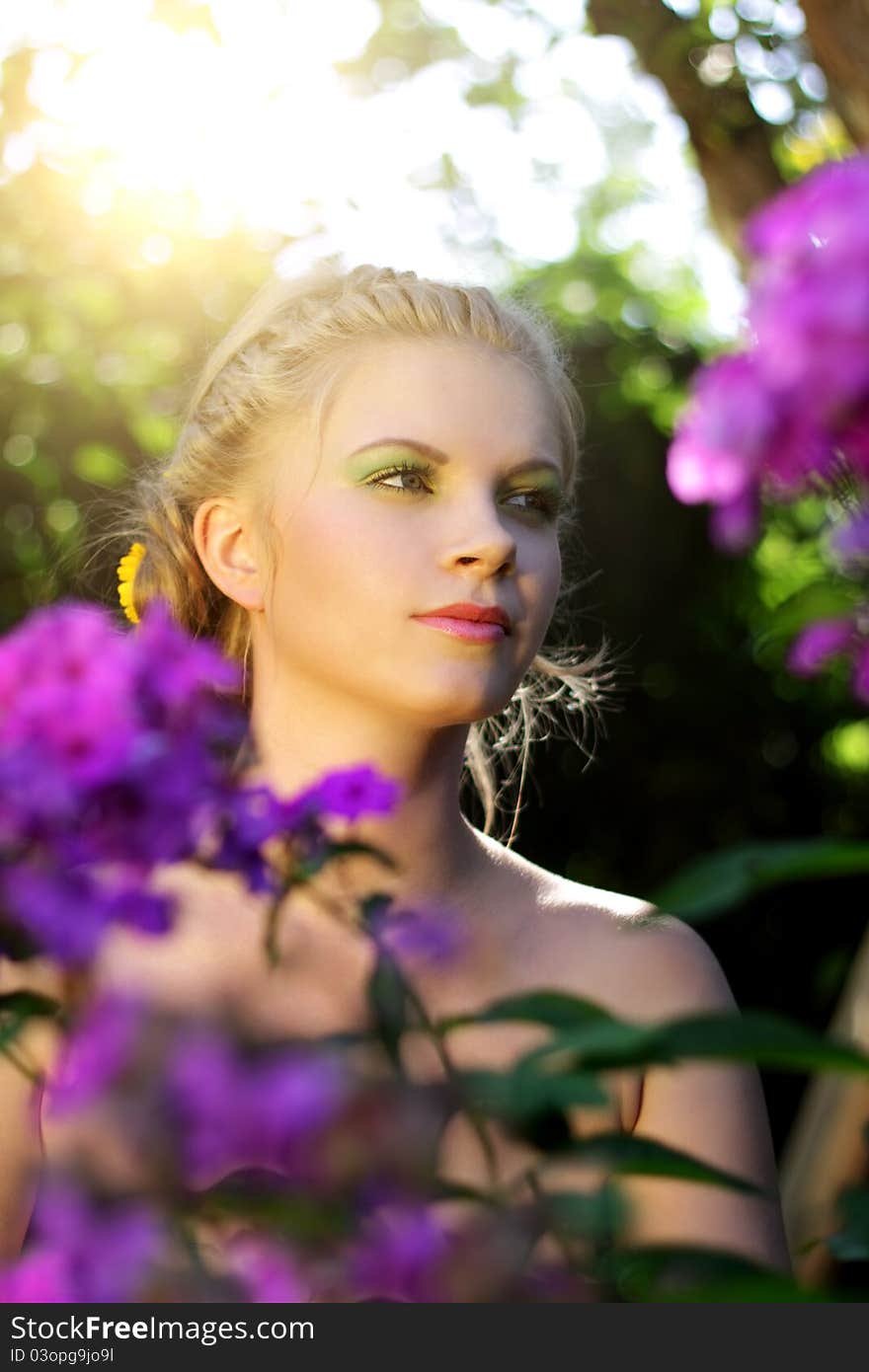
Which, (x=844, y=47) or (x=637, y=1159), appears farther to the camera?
(x=844, y=47)

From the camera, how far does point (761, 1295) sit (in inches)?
25.3

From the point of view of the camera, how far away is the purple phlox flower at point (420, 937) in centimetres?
83

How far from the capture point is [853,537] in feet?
1.98

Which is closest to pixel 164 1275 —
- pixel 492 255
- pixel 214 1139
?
pixel 214 1139

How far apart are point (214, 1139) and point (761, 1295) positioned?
24 centimetres

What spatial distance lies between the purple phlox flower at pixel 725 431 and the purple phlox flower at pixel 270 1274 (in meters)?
0.36

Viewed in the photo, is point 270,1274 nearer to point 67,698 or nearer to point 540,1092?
point 540,1092

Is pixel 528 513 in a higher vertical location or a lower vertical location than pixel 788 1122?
higher

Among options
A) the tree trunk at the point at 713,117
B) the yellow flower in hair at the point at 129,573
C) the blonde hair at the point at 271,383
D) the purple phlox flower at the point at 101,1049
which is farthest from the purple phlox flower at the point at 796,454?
the tree trunk at the point at 713,117

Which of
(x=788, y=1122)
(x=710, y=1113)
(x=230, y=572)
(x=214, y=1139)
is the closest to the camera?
(x=214, y=1139)

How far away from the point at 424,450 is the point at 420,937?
114cm

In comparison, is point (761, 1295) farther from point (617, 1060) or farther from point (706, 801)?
point (706, 801)

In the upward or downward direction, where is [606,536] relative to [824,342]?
downward

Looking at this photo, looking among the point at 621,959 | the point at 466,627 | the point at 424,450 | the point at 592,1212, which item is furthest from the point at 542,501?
the point at 592,1212
